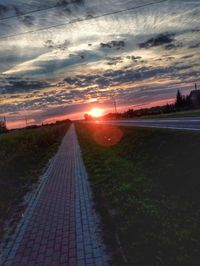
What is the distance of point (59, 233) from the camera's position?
5.77 m

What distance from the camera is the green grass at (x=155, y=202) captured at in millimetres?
4703

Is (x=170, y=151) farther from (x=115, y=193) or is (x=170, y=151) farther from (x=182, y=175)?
(x=115, y=193)

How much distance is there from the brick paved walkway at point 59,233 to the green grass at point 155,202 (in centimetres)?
34

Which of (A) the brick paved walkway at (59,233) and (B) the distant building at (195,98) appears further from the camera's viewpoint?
(B) the distant building at (195,98)

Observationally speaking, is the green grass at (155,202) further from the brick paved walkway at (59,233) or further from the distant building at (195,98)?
the distant building at (195,98)

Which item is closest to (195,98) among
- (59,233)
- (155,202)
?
(155,202)

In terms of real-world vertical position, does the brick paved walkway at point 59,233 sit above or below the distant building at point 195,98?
below

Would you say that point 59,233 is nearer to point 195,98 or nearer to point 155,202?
point 155,202

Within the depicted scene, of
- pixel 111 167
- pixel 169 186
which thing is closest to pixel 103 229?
pixel 169 186

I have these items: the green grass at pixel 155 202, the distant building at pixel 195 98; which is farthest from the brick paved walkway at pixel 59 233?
the distant building at pixel 195 98

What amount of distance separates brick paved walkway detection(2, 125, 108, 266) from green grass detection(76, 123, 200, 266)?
1.13ft

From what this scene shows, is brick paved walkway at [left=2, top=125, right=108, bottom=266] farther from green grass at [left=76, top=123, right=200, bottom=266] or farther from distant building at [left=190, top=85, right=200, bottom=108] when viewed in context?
distant building at [left=190, top=85, right=200, bottom=108]

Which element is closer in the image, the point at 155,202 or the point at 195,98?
the point at 155,202

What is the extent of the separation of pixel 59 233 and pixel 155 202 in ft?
8.77
